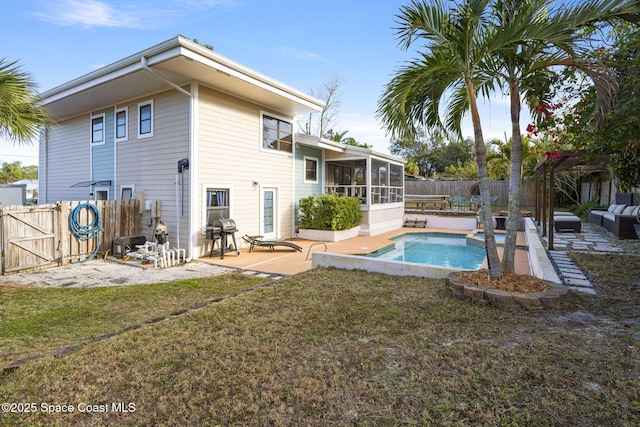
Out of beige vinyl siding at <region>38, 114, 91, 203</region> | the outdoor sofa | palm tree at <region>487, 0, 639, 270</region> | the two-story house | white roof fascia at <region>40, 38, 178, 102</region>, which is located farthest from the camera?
beige vinyl siding at <region>38, 114, 91, 203</region>

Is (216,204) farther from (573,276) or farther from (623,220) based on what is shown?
(623,220)

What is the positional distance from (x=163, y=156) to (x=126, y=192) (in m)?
2.16

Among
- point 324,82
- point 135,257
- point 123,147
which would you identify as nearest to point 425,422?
point 135,257

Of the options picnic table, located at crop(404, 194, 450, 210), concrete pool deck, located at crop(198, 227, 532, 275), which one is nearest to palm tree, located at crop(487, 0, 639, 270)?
concrete pool deck, located at crop(198, 227, 532, 275)

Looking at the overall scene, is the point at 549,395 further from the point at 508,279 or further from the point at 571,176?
the point at 571,176

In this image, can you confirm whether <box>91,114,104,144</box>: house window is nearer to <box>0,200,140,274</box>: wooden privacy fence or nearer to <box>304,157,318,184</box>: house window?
<box>0,200,140,274</box>: wooden privacy fence

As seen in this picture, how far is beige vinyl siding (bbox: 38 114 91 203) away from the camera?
1176 cm

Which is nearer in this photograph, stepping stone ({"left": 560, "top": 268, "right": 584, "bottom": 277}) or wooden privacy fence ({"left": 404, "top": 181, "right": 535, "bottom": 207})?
stepping stone ({"left": 560, "top": 268, "right": 584, "bottom": 277})

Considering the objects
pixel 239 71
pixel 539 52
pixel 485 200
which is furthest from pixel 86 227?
pixel 539 52

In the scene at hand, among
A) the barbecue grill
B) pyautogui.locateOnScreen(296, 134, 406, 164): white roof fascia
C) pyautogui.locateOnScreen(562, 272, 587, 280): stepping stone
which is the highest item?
pyautogui.locateOnScreen(296, 134, 406, 164): white roof fascia

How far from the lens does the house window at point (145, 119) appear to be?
9555 millimetres

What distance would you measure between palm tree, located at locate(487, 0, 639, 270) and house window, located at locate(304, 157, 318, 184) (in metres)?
8.59

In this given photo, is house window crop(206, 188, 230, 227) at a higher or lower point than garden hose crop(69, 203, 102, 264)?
higher

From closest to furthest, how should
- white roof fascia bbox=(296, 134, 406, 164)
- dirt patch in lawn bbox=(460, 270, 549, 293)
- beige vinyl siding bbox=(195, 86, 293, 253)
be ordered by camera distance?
dirt patch in lawn bbox=(460, 270, 549, 293)
beige vinyl siding bbox=(195, 86, 293, 253)
white roof fascia bbox=(296, 134, 406, 164)
